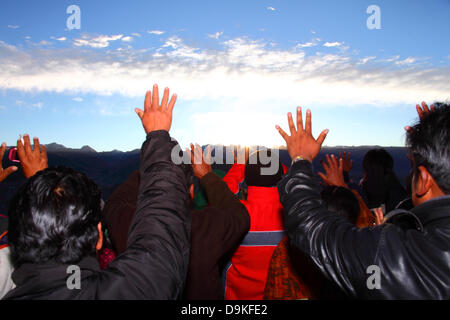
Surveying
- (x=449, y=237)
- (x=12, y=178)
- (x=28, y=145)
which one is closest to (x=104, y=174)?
(x=12, y=178)

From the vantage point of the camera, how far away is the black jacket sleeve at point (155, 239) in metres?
0.94

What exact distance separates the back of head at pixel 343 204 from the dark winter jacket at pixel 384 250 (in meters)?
0.84

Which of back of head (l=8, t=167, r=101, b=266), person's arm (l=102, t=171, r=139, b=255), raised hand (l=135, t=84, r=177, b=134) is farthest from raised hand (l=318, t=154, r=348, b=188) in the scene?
back of head (l=8, t=167, r=101, b=266)

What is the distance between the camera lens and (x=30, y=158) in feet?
6.68

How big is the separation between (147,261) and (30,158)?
60.9 inches

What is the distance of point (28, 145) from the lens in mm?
2072

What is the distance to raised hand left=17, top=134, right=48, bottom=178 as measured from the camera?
6.64 ft

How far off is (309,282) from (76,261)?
4.92 ft

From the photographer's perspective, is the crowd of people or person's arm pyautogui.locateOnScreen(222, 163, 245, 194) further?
person's arm pyautogui.locateOnScreen(222, 163, 245, 194)

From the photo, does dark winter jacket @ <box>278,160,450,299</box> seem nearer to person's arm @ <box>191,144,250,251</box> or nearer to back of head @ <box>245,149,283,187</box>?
person's arm @ <box>191,144,250,251</box>

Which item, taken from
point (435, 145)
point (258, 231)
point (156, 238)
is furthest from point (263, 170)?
point (156, 238)

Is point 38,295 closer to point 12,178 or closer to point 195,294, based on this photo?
point 195,294

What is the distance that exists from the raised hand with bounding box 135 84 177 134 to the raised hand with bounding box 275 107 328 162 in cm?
57

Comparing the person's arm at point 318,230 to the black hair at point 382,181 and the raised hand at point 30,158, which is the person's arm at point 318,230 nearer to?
the raised hand at point 30,158
